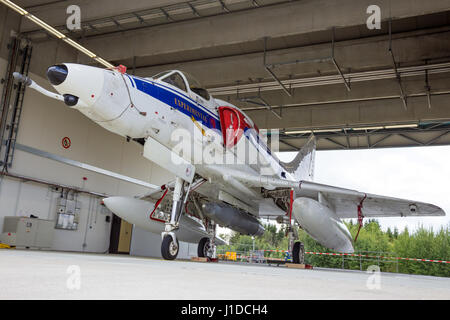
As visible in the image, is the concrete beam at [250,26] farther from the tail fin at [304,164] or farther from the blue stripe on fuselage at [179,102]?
the tail fin at [304,164]

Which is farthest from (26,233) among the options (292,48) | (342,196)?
(292,48)

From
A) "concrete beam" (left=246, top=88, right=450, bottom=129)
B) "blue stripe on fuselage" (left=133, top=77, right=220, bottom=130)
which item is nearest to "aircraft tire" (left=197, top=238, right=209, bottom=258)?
"blue stripe on fuselage" (left=133, top=77, right=220, bottom=130)

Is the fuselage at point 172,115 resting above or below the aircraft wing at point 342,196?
above

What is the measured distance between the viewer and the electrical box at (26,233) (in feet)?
35.3

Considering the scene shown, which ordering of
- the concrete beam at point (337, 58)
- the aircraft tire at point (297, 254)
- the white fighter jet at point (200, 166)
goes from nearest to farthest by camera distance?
1. the white fighter jet at point (200, 166)
2. the aircraft tire at point (297, 254)
3. the concrete beam at point (337, 58)

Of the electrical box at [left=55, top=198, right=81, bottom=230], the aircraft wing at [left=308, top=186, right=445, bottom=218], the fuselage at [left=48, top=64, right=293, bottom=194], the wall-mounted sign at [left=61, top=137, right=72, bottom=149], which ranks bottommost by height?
the electrical box at [left=55, top=198, right=81, bottom=230]

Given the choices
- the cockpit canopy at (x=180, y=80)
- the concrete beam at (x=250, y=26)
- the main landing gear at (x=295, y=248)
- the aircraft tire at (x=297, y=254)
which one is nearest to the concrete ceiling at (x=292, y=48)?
the concrete beam at (x=250, y=26)

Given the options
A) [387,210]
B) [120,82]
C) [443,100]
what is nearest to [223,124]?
[120,82]

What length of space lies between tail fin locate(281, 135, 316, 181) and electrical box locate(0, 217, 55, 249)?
821 centimetres

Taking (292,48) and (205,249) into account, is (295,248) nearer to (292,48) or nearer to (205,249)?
(205,249)

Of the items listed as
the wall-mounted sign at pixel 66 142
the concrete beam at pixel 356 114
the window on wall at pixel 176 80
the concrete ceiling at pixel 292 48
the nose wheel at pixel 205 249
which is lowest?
the nose wheel at pixel 205 249

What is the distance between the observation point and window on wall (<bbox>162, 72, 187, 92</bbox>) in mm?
7554

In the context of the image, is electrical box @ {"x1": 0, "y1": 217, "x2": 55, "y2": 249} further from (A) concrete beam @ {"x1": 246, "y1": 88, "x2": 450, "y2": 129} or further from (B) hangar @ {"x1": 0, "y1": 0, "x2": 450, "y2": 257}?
(A) concrete beam @ {"x1": 246, "y1": 88, "x2": 450, "y2": 129}

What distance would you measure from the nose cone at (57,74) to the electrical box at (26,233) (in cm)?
707
